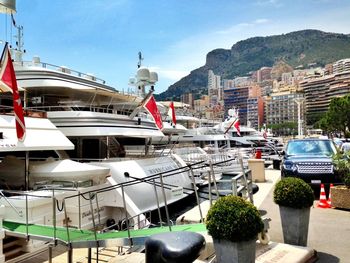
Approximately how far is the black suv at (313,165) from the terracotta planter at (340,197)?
4.94ft

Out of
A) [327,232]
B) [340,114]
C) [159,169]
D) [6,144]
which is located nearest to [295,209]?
[327,232]

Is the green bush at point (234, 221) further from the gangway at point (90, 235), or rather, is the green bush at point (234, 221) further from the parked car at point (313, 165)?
the parked car at point (313, 165)

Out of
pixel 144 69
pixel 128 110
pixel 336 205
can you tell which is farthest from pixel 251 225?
pixel 144 69

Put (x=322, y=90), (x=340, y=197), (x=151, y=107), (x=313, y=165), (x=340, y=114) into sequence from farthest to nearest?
(x=322, y=90) → (x=340, y=114) → (x=151, y=107) → (x=313, y=165) → (x=340, y=197)

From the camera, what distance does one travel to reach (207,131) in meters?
44.5

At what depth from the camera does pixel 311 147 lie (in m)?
13.0

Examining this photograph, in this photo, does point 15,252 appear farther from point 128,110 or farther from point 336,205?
point 128,110

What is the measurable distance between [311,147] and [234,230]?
962 cm

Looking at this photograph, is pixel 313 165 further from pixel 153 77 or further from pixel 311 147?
pixel 153 77

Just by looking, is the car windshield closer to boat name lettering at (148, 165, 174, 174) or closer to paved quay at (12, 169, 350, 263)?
paved quay at (12, 169, 350, 263)

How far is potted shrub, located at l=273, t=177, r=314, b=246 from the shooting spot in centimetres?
638

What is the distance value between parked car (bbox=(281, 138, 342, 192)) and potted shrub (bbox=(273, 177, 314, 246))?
5.26 m

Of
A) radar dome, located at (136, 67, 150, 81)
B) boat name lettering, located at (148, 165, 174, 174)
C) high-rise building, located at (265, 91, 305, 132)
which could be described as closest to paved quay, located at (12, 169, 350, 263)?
boat name lettering, located at (148, 165, 174, 174)

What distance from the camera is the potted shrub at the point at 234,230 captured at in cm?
448
